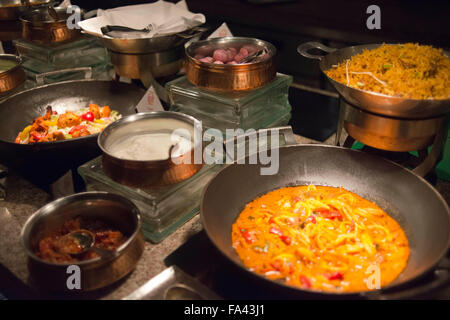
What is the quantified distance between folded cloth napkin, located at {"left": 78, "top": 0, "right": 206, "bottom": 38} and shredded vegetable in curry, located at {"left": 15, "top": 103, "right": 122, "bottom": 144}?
1.48 ft

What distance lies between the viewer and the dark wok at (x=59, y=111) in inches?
70.7

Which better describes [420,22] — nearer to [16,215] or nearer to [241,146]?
[241,146]

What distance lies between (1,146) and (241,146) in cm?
110

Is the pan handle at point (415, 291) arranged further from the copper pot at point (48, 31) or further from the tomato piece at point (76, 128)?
the copper pot at point (48, 31)

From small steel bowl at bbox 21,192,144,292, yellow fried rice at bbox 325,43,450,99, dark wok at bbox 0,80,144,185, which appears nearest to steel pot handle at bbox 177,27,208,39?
dark wok at bbox 0,80,144,185

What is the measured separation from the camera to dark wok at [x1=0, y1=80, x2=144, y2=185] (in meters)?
1.80

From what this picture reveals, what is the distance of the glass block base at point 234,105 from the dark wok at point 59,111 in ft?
1.08

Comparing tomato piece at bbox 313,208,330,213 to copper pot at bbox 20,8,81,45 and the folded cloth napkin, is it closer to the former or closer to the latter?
the folded cloth napkin

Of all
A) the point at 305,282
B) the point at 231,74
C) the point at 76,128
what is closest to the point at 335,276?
the point at 305,282

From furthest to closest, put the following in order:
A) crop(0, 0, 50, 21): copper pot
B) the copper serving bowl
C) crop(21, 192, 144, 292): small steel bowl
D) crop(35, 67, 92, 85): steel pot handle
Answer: crop(0, 0, 50, 21): copper pot < crop(35, 67, 92, 85): steel pot handle < the copper serving bowl < crop(21, 192, 144, 292): small steel bowl

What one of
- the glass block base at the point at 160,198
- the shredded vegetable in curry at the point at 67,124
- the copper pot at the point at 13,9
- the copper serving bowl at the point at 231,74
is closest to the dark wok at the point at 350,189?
the glass block base at the point at 160,198

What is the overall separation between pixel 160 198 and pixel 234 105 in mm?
637

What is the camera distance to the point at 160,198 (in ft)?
5.32

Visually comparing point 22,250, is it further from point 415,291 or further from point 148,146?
point 415,291
